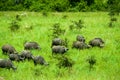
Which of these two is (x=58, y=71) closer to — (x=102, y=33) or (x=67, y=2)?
(x=102, y=33)

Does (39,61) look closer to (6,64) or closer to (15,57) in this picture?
(15,57)

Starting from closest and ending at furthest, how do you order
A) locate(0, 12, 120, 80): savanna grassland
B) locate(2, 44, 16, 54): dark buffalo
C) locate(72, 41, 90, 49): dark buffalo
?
locate(0, 12, 120, 80): savanna grassland < locate(2, 44, 16, 54): dark buffalo < locate(72, 41, 90, 49): dark buffalo

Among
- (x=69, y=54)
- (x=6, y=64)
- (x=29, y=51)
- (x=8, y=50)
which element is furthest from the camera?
(x=69, y=54)

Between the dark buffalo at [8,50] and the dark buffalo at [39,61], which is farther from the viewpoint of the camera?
the dark buffalo at [8,50]

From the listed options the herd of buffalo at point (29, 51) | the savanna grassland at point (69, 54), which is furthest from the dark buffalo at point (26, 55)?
the savanna grassland at point (69, 54)

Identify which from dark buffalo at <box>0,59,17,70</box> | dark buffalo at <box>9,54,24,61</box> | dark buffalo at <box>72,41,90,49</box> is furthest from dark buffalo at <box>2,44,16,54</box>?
dark buffalo at <box>72,41,90,49</box>

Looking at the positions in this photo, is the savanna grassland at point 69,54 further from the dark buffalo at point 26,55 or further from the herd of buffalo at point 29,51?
the dark buffalo at point 26,55

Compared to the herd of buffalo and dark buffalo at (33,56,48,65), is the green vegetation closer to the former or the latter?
the herd of buffalo

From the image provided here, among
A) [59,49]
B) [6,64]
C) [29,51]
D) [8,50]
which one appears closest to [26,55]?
[29,51]

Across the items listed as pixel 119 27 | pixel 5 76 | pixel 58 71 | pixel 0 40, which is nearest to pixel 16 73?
pixel 5 76

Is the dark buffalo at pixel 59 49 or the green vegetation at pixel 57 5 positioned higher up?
the dark buffalo at pixel 59 49

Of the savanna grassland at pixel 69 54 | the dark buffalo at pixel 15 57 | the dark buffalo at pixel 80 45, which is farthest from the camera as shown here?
the dark buffalo at pixel 80 45

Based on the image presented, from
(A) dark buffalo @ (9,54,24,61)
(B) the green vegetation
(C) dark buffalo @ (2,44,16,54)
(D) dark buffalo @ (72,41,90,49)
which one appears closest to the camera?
(A) dark buffalo @ (9,54,24,61)

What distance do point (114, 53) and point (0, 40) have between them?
5.90 metres
